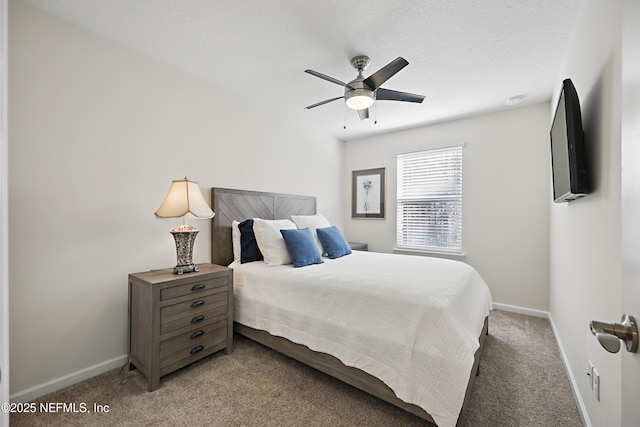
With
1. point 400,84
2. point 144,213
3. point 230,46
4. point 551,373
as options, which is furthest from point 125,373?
point 400,84

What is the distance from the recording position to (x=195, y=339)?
6.77 ft

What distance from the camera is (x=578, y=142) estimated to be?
4.53ft

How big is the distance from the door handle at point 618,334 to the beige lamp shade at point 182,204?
2.23 m

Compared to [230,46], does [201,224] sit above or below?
below

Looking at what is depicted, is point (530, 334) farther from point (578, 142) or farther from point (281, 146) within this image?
point (281, 146)

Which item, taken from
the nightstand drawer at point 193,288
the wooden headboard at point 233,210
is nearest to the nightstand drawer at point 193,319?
the nightstand drawer at point 193,288

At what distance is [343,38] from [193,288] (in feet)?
7.47

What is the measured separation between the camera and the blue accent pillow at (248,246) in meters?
2.80

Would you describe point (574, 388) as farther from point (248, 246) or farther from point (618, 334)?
point (248, 246)

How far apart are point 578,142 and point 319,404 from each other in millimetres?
2130

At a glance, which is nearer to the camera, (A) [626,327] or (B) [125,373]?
(A) [626,327]

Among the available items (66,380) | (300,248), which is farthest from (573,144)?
(66,380)

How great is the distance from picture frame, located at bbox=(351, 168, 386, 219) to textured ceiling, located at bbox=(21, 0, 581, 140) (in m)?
1.73

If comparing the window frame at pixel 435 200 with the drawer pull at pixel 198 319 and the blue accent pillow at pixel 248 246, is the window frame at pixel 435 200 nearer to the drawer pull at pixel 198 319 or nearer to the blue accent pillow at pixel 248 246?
the blue accent pillow at pixel 248 246
